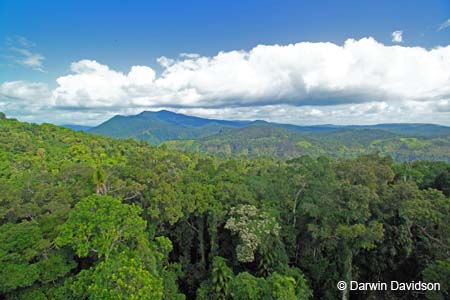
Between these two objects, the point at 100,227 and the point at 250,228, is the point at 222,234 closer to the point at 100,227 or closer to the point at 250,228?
the point at 250,228

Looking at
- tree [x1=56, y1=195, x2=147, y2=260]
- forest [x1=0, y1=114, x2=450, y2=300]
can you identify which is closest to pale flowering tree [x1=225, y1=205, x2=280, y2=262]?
forest [x1=0, y1=114, x2=450, y2=300]

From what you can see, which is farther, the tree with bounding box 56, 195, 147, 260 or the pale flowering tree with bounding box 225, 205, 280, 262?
the pale flowering tree with bounding box 225, 205, 280, 262

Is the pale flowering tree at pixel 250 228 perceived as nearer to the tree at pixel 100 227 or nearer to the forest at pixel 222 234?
the forest at pixel 222 234

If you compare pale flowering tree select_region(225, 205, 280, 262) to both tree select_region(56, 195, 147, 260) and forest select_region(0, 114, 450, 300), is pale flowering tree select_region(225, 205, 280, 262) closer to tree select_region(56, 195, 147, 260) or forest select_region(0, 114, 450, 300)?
forest select_region(0, 114, 450, 300)

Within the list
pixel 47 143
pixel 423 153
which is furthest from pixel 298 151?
pixel 47 143

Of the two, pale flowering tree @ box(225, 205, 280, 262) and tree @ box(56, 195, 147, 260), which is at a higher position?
tree @ box(56, 195, 147, 260)

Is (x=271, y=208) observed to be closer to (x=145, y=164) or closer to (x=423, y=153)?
(x=145, y=164)

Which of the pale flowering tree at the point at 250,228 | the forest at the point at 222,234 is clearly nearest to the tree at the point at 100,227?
the forest at the point at 222,234

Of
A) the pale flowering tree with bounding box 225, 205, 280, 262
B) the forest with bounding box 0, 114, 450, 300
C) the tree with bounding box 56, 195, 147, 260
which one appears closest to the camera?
the tree with bounding box 56, 195, 147, 260

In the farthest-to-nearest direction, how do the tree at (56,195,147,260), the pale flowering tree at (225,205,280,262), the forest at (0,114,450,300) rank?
the pale flowering tree at (225,205,280,262) → the forest at (0,114,450,300) → the tree at (56,195,147,260)

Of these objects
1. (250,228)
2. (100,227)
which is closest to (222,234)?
(250,228)
